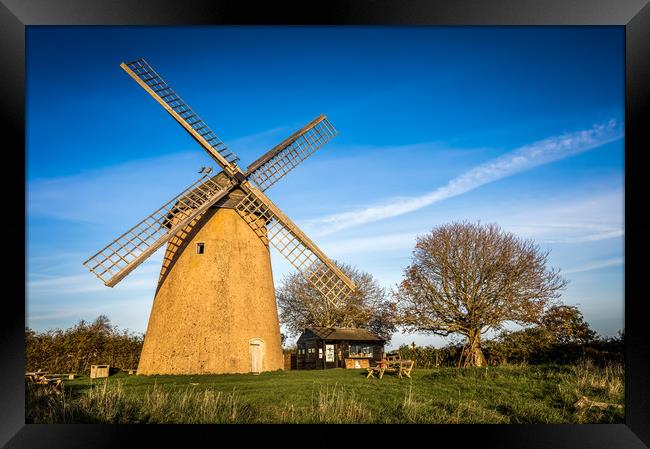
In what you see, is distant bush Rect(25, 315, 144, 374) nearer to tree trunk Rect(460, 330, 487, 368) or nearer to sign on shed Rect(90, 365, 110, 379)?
sign on shed Rect(90, 365, 110, 379)

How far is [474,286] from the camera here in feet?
66.0

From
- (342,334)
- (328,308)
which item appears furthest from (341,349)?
(328,308)

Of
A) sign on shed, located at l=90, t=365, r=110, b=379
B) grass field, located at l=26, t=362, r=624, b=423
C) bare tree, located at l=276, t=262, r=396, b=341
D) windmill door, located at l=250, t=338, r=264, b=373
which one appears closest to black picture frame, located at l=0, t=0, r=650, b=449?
grass field, located at l=26, t=362, r=624, b=423

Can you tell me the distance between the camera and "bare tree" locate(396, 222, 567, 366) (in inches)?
779

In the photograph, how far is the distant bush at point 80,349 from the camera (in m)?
19.8

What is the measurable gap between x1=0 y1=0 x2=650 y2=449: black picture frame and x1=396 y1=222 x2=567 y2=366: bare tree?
1434cm

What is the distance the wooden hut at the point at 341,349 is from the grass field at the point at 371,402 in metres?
11.6

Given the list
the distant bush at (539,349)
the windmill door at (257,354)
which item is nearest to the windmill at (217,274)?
the windmill door at (257,354)

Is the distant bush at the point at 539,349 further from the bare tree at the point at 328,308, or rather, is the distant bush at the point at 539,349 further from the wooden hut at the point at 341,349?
the bare tree at the point at 328,308

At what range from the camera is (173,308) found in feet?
50.8

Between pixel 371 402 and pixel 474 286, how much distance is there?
11210 mm
